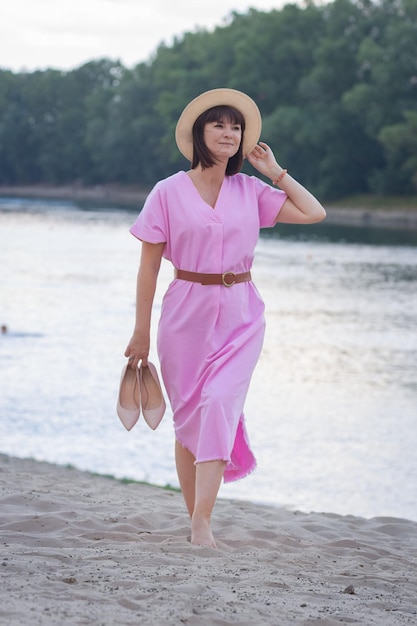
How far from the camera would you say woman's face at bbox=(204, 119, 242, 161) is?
5.29m

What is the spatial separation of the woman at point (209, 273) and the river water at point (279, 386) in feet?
11.6

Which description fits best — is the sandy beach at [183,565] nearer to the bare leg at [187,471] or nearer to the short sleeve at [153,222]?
the bare leg at [187,471]

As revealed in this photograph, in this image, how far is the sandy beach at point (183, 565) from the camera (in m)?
3.96

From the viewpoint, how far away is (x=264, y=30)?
90.4 metres

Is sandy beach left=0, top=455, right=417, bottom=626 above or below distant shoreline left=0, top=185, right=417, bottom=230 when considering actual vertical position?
below

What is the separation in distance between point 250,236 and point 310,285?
2557 centimetres

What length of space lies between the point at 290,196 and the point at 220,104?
49cm

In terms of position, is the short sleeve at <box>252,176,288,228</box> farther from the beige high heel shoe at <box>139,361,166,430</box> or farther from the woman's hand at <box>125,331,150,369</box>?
the beige high heel shoe at <box>139,361,166,430</box>

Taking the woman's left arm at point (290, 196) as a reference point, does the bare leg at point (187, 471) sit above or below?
below

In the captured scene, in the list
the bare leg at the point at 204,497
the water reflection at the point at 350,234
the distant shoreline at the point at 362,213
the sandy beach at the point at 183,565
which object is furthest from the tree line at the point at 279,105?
the bare leg at the point at 204,497

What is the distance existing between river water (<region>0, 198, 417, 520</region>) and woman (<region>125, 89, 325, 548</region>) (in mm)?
3538

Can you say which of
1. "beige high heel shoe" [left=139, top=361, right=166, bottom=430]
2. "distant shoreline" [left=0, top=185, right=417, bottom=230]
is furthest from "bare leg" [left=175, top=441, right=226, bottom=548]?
"distant shoreline" [left=0, top=185, right=417, bottom=230]

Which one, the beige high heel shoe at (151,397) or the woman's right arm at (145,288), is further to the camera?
the beige high heel shoe at (151,397)

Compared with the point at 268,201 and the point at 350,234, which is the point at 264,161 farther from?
the point at 350,234
